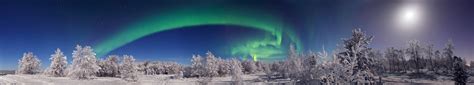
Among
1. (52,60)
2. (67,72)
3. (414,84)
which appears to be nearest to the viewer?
(414,84)

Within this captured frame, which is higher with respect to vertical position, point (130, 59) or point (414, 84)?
point (130, 59)

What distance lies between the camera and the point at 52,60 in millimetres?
67312

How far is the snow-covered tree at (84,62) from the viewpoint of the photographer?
58.7 meters

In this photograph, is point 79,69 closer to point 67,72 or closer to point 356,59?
point 67,72

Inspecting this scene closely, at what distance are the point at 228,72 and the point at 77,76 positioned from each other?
3272 centimetres

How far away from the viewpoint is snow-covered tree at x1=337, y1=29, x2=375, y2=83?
18938 mm

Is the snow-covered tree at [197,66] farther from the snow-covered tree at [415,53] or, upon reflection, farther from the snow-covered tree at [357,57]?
the snow-covered tree at [357,57]

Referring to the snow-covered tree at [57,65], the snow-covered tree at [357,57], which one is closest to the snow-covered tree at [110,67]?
the snow-covered tree at [57,65]

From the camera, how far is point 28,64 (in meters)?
77.4

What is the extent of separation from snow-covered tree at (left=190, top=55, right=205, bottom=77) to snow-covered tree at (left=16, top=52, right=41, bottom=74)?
114 ft

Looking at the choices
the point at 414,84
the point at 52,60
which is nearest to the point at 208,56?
the point at 52,60

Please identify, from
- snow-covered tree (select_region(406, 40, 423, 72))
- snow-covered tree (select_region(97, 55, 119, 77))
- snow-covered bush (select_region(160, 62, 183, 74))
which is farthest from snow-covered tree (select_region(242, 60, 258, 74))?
snow-covered tree (select_region(406, 40, 423, 72))

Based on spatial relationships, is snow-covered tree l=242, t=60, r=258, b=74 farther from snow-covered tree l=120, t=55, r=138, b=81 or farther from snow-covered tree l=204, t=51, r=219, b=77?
snow-covered tree l=120, t=55, r=138, b=81

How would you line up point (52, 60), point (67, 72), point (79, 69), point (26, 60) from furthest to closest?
point (26, 60) → point (52, 60) → point (67, 72) → point (79, 69)
